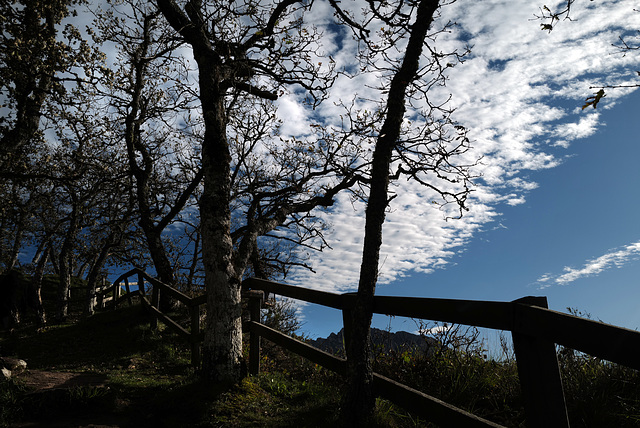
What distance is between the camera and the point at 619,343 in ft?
8.66

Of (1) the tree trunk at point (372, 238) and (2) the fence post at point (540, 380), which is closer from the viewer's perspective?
(2) the fence post at point (540, 380)

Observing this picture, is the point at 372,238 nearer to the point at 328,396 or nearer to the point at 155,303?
the point at 328,396

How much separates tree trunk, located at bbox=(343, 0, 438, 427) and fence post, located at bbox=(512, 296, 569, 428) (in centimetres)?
184

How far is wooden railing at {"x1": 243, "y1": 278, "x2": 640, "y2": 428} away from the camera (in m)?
2.72

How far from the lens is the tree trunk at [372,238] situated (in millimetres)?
4652

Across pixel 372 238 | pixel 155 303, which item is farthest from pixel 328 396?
pixel 155 303

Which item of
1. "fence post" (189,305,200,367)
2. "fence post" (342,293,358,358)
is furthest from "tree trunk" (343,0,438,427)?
"fence post" (189,305,200,367)

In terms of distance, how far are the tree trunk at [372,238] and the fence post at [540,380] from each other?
6.04ft

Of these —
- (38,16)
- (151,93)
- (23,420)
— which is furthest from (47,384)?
(151,93)

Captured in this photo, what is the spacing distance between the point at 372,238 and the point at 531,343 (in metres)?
2.17

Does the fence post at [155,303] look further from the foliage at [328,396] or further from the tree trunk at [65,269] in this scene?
the tree trunk at [65,269]

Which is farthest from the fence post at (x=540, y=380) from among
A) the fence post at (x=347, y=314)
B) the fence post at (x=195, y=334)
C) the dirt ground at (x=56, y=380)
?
the fence post at (x=195, y=334)

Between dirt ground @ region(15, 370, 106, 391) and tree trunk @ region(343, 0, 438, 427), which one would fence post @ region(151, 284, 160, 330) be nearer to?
dirt ground @ region(15, 370, 106, 391)

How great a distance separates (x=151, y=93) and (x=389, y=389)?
52.7ft
